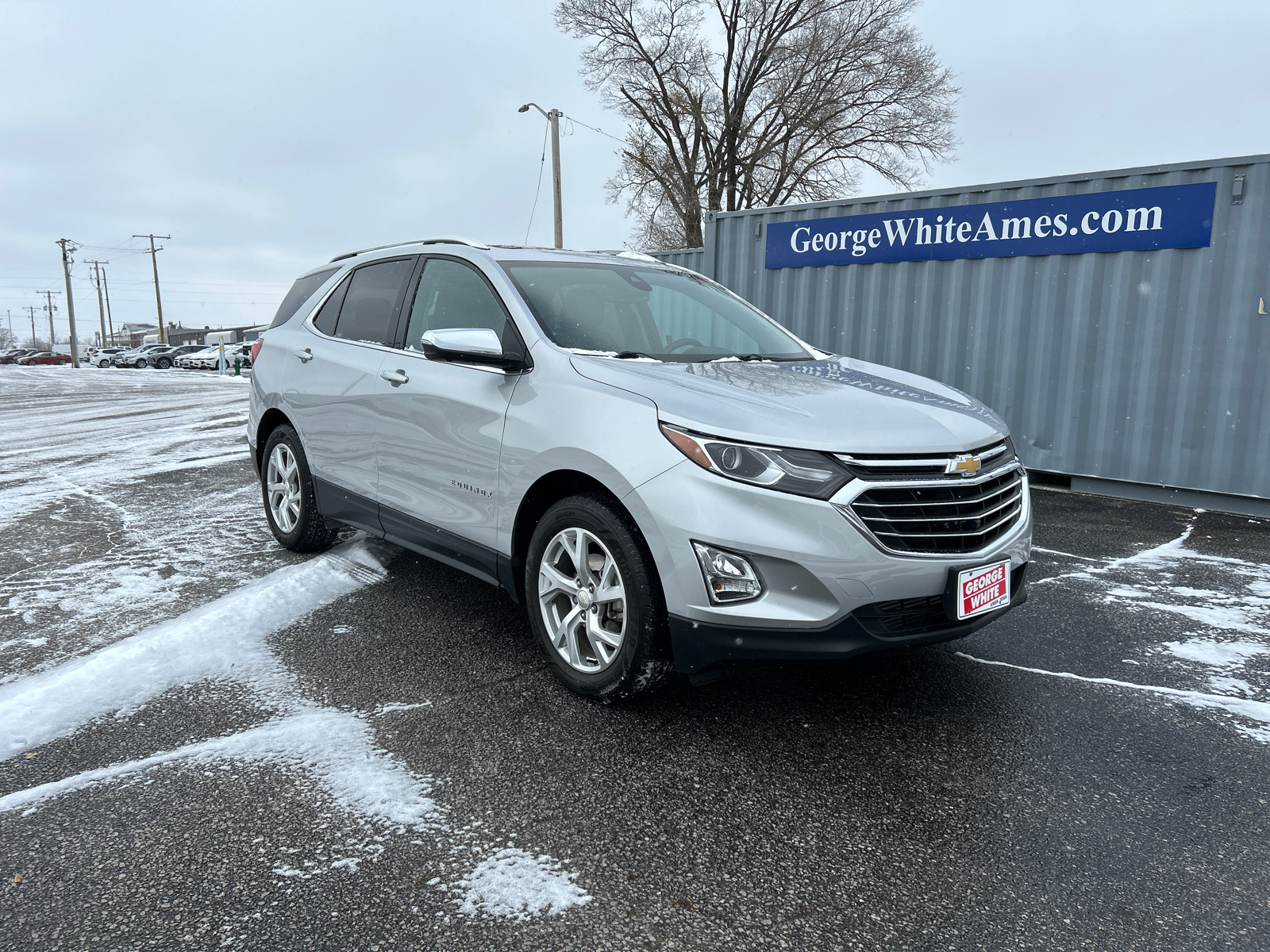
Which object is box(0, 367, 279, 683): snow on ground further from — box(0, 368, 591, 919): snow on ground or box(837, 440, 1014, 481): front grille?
box(837, 440, 1014, 481): front grille

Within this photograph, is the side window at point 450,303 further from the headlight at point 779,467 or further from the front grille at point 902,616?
the front grille at point 902,616

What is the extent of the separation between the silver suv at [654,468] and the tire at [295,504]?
451mm

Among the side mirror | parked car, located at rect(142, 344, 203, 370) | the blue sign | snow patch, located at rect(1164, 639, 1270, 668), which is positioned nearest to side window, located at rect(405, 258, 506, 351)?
the side mirror

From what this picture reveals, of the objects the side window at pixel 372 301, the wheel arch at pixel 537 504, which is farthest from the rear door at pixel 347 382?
the wheel arch at pixel 537 504

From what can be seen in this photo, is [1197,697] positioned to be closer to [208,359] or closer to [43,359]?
[208,359]

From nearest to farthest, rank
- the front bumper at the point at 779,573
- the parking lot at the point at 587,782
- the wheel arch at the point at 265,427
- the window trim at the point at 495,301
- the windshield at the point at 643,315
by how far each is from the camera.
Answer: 1. the parking lot at the point at 587,782
2. the front bumper at the point at 779,573
3. the window trim at the point at 495,301
4. the windshield at the point at 643,315
5. the wheel arch at the point at 265,427

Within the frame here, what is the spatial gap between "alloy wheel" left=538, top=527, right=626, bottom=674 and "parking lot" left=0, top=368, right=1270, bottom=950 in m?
0.21

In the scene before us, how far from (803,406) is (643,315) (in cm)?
126

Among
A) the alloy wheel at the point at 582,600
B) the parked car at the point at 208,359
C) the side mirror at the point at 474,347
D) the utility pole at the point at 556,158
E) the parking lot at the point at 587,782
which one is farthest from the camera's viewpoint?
the parked car at the point at 208,359

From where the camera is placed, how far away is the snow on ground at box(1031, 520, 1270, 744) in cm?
342

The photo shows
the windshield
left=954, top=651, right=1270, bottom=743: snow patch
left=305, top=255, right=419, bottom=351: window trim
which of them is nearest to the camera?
left=954, top=651, right=1270, bottom=743: snow patch

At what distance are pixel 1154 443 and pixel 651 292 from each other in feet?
18.9

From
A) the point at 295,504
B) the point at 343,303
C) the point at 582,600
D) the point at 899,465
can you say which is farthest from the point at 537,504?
the point at 295,504

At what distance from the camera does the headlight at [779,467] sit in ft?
8.85
